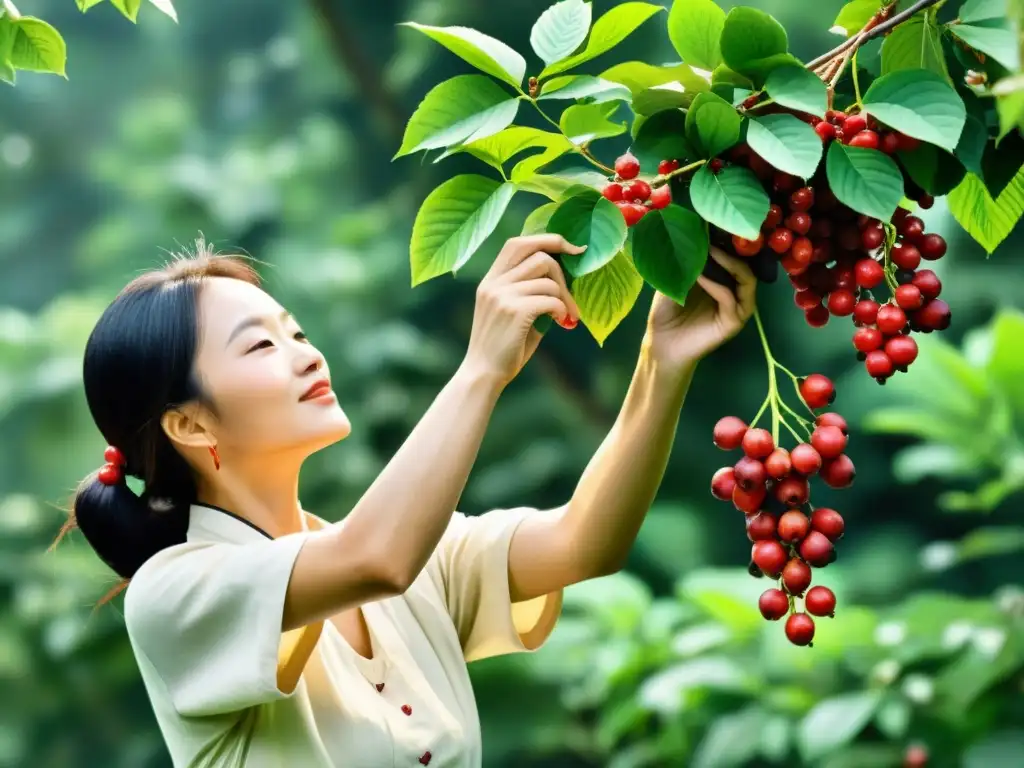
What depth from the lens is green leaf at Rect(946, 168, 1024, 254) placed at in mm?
958

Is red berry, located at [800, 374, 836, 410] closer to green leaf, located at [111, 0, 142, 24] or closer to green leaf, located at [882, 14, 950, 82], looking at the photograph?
green leaf, located at [882, 14, 950, 82]

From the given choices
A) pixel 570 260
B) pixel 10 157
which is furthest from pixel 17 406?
pixel 570 260

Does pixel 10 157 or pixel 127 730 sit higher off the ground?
pixel 10 157

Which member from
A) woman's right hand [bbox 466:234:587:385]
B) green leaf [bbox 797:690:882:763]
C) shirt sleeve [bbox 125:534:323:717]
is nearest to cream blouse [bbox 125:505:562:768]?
shirt sleeve [bbox 125:534:323:717]

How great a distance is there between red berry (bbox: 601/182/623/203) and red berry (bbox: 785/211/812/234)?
0.37ft

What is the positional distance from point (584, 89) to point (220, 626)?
50cm

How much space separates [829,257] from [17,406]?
320 centimetres

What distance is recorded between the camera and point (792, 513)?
0.89m

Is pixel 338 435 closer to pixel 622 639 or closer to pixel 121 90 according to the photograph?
pixel 622 639

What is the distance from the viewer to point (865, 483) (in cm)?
364

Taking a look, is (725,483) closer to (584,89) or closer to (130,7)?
(584,89)

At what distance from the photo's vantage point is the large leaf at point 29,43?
1174mm

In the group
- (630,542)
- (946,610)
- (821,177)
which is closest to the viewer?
(821,177)

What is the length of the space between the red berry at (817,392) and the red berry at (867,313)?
5 centimetres
